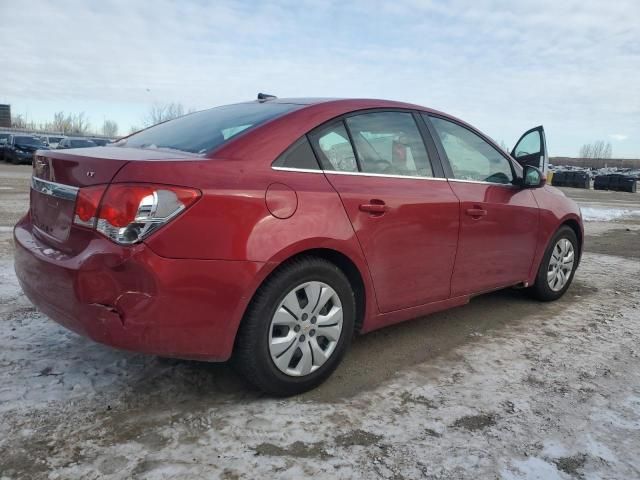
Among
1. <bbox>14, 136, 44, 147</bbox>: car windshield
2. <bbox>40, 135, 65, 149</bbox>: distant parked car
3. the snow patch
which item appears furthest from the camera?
<bbox>40, 135, 65, 149</bbox>: distant parked car

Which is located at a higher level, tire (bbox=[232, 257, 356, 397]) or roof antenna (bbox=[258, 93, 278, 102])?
roof antenna (bbox=[258, 93, 278, 102])

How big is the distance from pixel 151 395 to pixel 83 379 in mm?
418

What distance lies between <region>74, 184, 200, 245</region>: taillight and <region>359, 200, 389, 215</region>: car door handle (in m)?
1.02

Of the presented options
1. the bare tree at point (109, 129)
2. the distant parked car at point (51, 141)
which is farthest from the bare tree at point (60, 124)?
the distant parked car at point (51, 141)


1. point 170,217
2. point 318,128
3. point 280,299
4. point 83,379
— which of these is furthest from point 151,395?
point 318,128

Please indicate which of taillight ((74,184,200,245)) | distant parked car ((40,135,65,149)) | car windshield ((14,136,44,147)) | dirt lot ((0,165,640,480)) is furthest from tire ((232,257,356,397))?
distant parked car ((40,135,65,149))

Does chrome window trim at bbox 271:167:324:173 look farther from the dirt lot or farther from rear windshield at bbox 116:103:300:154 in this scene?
the dirt lot

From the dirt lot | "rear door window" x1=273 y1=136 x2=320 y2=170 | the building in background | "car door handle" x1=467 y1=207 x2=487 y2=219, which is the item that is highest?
the building in background

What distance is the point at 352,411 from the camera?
108 inches

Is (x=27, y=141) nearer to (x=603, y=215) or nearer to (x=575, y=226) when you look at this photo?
(x=603, y=215)

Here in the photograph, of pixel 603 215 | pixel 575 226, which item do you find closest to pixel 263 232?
pixel 575 226

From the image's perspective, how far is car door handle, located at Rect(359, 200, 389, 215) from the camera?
3053 mm

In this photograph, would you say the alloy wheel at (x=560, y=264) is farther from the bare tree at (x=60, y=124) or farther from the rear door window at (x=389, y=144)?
the bare tree at (x=60, y=124)

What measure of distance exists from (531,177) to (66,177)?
3390 millimetres
